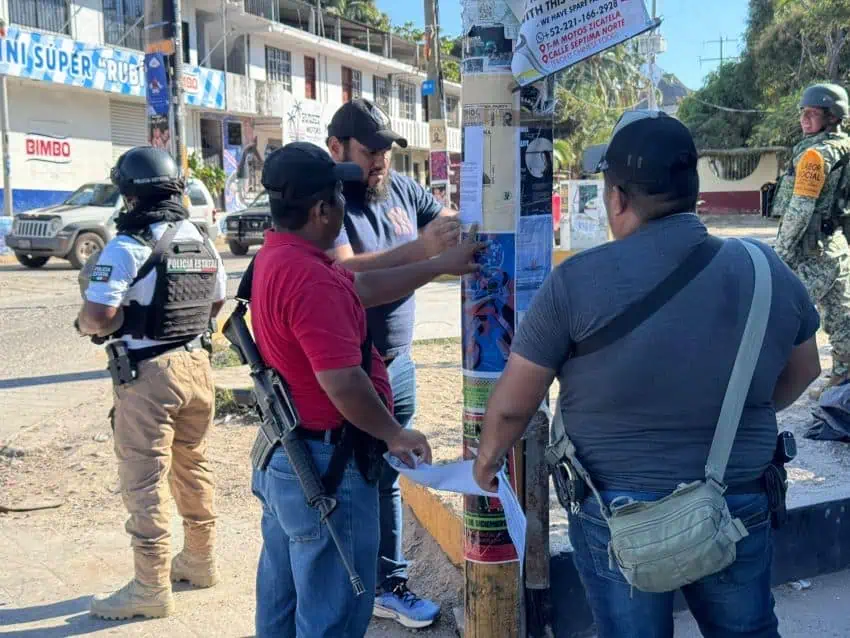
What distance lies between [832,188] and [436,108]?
11511mm

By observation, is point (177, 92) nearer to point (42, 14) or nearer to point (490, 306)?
point (490, 306)

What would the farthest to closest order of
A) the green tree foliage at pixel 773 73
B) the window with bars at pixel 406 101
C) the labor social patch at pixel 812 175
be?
the window with bars at pixel 406 101, the green tree foliage at pixel 773 73, the labor social patch at pixel 812 175

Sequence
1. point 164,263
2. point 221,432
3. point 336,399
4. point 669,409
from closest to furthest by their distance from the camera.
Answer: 1. point 669,409
2. point 336,399
3. point 164,263
4. point 221,432

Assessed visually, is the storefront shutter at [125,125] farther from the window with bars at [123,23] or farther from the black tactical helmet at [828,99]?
the black tactical helmet at [828,99]

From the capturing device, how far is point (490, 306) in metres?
2.72

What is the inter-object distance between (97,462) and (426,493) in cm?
256

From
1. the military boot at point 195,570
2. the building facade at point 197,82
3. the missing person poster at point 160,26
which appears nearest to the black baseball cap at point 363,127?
the military boot at point 195,570

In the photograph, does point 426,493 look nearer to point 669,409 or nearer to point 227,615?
point 227,615

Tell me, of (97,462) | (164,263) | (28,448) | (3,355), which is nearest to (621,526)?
(164,263)

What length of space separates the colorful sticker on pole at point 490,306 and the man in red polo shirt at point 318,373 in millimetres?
364

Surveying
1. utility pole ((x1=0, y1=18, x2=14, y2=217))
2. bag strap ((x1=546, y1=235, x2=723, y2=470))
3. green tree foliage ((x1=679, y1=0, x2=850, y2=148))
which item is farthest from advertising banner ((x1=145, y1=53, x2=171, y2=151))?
green tree foliage ((x1=679, y1=0, x2=850, y2=148))

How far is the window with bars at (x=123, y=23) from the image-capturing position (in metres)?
24.6

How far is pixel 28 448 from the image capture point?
233 inches

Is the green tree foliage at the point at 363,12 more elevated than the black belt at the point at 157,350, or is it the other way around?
the green tree foliage at the point at 363,12
